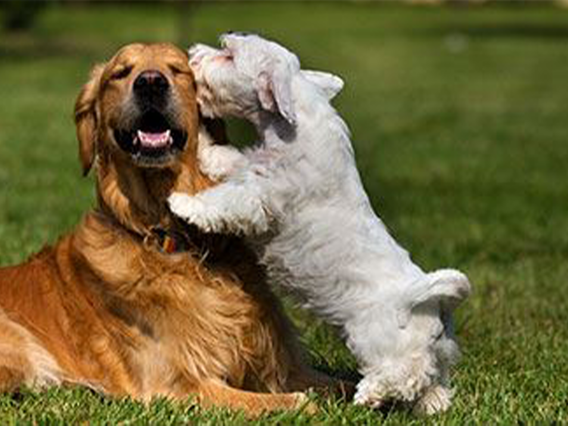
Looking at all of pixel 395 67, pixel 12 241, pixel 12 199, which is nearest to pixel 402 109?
pixel 395 67

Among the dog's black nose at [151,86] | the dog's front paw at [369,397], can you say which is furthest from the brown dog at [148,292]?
the dog's front paw at [369,397]

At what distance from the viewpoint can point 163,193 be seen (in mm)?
5824

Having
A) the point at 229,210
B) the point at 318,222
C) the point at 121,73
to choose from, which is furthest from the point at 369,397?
the point at 121,73

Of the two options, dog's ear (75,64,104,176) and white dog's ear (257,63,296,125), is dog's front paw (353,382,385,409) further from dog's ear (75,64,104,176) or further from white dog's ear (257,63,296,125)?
dog's ear (75,64,104,176)

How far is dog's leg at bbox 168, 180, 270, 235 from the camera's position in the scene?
213 inches

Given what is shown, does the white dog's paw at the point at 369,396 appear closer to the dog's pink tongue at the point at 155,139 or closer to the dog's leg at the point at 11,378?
the dog's pink tongue at the point at 155,139

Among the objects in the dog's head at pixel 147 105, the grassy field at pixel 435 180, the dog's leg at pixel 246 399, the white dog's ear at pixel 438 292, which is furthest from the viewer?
the grassy field at pixel 435 180

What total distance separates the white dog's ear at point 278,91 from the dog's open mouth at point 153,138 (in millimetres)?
380

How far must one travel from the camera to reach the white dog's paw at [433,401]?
5.43 meters

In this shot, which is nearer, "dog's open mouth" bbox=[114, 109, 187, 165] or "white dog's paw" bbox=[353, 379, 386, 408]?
"white dog's paw" bbox=[353, 379, 386, 408]

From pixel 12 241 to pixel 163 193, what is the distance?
3803 millimetres

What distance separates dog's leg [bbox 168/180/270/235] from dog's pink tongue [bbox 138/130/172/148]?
28 cm

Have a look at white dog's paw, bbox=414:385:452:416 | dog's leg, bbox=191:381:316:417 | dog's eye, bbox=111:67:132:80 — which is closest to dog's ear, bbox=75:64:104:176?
dog's eye, bbox=111:67:132:80

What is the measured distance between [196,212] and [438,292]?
1032mm
